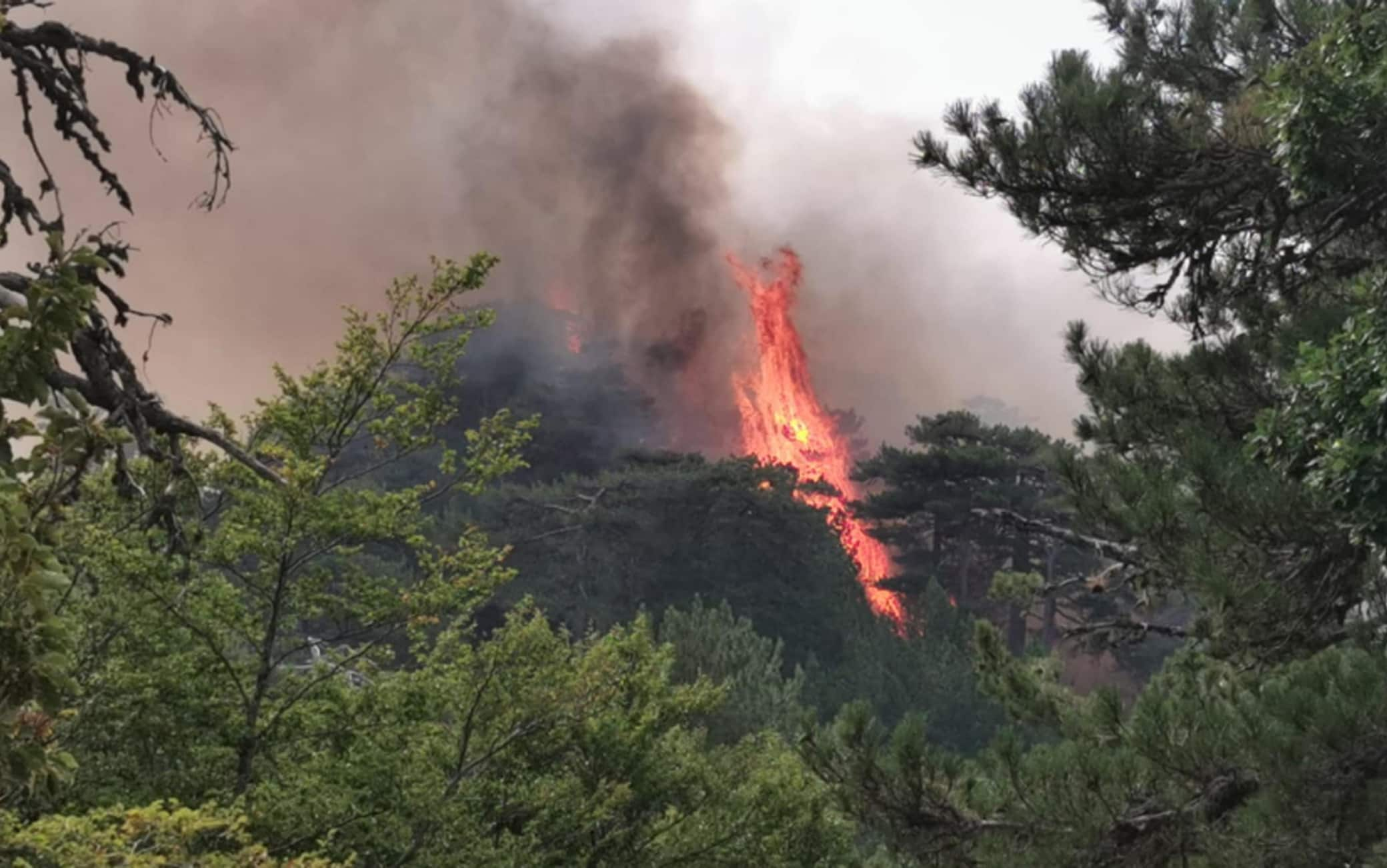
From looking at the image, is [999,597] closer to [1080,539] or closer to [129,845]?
[1080,539]

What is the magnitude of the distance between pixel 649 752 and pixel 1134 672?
104ft

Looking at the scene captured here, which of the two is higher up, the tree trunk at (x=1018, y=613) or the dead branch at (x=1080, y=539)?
the tree trunk at (x=1018, y=613)

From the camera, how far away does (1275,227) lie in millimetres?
6738

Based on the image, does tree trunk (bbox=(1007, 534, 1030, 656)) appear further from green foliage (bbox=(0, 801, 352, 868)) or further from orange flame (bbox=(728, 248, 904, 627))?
green foliage (bbox=(0, 801, 352, 868))

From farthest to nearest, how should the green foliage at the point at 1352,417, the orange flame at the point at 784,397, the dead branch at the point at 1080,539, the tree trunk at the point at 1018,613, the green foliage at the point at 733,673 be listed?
the orange flame at the point at 784,397 → the tree trunk at the point at 1018,613 → the green foliage at the point at 733,673 → the dead branch at the point at 1080,539 → the green foliage at the point at 1352,417

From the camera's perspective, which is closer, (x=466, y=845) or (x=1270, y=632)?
(x=1270, y=632)

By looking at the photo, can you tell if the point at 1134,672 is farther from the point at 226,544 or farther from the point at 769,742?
the point at 226,544

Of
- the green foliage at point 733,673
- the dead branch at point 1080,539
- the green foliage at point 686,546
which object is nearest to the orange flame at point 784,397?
the green foliage at point 686,546

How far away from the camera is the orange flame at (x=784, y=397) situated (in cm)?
5669

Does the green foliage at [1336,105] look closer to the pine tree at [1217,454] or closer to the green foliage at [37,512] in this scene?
the pine tree at [1217,454]

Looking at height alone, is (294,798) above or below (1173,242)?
below

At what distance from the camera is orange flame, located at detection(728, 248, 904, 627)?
56.7 metres

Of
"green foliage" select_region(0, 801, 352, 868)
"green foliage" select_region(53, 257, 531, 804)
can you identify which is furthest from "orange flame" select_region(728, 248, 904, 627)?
"green foliage" select_region(0, 801, 352, 868)

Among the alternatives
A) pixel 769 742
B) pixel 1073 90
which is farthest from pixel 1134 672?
pixel 1073 90
